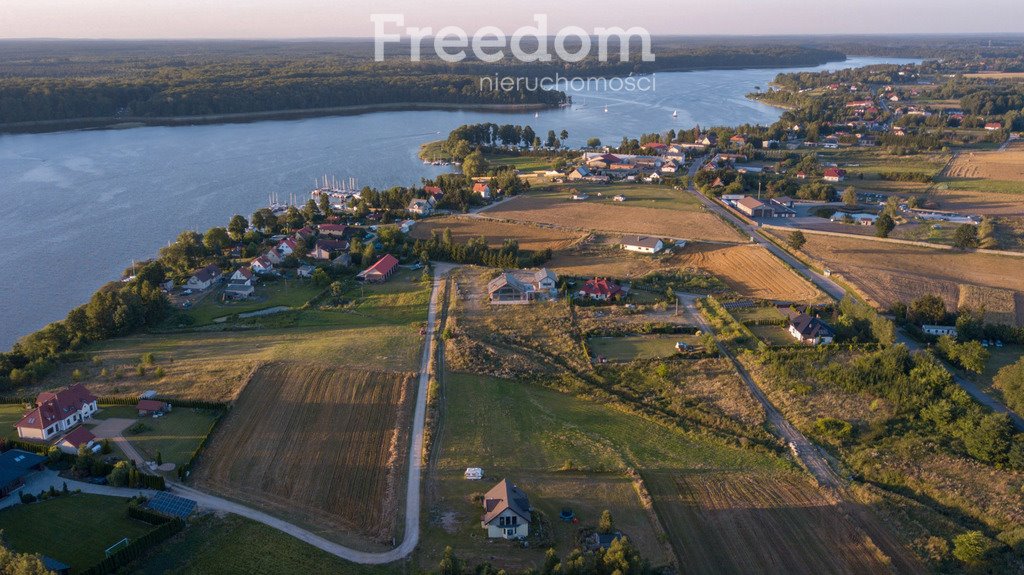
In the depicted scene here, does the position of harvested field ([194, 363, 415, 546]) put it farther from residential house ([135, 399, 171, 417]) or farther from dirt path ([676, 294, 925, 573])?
dirt path ([676, 294, 925, 573])

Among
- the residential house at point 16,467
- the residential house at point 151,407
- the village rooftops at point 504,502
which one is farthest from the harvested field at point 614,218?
the residential house at point 16,467

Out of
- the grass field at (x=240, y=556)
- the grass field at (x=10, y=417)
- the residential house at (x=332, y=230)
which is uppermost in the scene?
the residential house at (x=332, y=230)

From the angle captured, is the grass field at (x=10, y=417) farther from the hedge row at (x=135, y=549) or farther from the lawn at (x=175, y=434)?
the hedge row at (x=135, y=549)

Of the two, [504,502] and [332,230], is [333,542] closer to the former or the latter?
[504,502]

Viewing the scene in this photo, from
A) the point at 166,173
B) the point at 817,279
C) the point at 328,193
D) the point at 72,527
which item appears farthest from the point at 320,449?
the point at 166,173

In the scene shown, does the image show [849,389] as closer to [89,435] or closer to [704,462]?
[704,462]
